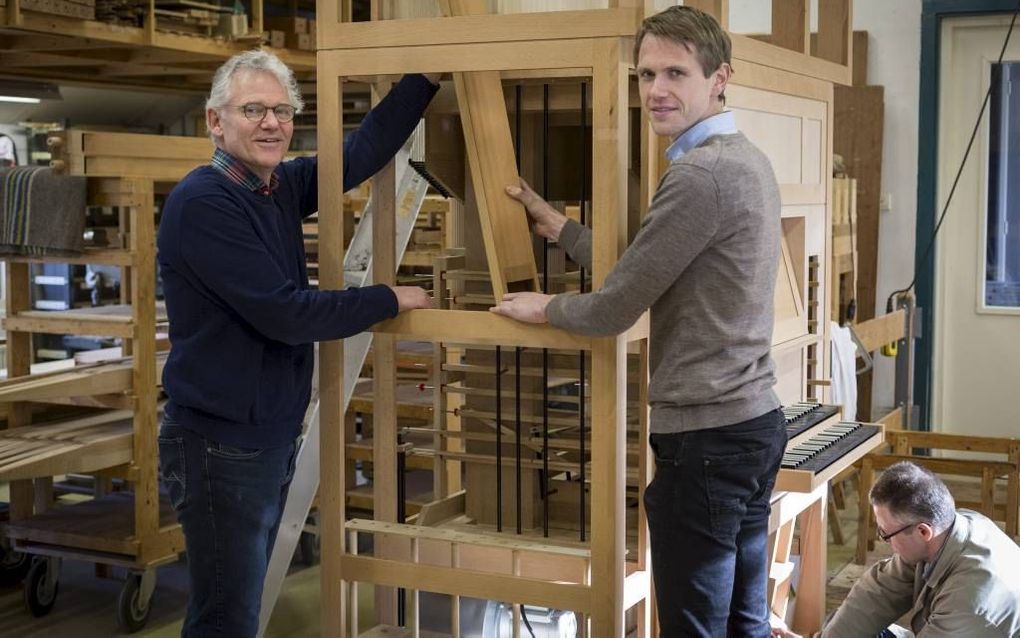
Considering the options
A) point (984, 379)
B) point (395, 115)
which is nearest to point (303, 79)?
point (984, 379)

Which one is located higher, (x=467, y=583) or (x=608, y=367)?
(x=608, y=367)

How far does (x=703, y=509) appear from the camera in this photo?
2.59 metres

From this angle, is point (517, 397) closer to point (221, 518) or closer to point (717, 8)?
point (221, 518)

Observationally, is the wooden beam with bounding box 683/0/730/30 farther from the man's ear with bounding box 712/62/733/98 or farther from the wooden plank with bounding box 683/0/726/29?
the man's ear with bounding box 712/62/733/98

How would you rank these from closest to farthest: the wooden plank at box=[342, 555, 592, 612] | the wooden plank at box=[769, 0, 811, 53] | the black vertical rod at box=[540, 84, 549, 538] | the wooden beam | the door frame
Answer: the wooden plank at box=[342, 555, 592, 612] < the black vertical rod at box=[540, 84, 549, 538] < the wooden beam < the wooden plank at box=[769, 0, 811, 53] < the door frame

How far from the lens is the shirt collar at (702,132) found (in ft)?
→ 8.58

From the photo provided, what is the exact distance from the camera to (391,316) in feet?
9.83

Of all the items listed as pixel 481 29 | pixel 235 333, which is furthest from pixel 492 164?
pixel 235 333

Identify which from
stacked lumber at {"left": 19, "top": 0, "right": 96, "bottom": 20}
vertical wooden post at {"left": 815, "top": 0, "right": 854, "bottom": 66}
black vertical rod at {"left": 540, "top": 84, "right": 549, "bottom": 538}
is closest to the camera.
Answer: black vertical rod at {"left": 540, "top": 84, "right": 549, "bottom": 538}

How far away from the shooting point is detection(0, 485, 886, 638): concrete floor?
16.5 feet

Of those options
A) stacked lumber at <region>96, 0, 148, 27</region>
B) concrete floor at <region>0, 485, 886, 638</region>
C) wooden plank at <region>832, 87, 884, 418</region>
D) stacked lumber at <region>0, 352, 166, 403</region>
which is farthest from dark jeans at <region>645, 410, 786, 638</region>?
wooden plank at <region>832, 87, 884, 418</region>

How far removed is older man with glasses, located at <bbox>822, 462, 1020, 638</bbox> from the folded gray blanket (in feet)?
10.5

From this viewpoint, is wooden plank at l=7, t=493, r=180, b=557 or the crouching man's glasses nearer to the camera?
the crouching man's glasses

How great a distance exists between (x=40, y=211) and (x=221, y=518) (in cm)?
261
